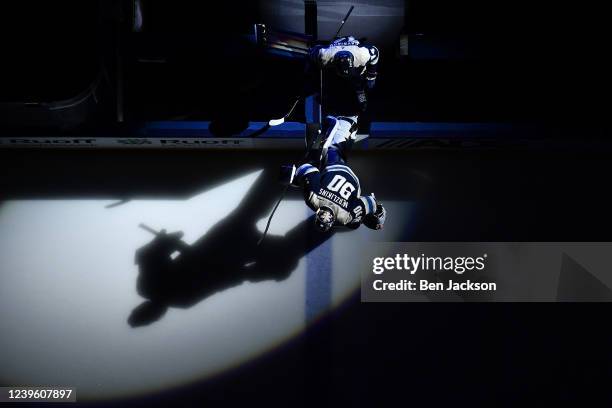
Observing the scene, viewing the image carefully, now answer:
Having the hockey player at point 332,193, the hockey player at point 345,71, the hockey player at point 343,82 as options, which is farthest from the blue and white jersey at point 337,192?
the hockey player at point 345,71

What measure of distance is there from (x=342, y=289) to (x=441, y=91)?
1.58 metres

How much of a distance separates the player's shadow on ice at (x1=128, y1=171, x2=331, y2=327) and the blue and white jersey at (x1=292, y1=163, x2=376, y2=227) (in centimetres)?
95

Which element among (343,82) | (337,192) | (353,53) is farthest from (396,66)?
(337,192)

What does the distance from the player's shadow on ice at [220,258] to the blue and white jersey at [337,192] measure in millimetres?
950

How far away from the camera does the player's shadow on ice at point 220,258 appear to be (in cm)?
286

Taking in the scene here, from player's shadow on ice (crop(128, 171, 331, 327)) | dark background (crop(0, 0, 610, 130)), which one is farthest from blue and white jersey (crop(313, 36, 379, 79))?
player's shadow on ice (crop(128, 171, 331, 327))

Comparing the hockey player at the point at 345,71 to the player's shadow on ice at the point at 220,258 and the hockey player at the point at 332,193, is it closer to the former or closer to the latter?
the hockey player at the point at 332,193

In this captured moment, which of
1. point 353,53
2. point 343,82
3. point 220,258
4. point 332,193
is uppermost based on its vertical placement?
point 353,53

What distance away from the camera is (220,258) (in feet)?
9.48

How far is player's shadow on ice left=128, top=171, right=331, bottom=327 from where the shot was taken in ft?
9.39

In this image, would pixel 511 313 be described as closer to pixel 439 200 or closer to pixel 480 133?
pixel 439 200

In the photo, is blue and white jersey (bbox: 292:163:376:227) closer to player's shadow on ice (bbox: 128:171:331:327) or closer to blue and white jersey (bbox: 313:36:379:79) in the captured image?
blue and white jersey (bbox: 313:36:379:79)

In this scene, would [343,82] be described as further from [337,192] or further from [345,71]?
[337,192]

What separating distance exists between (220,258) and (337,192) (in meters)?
1.30
